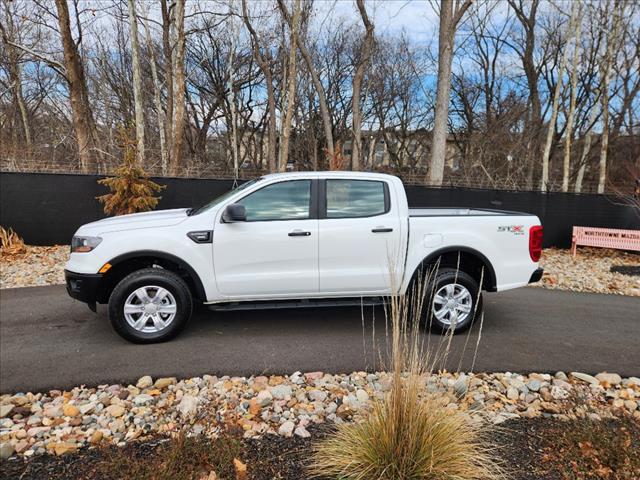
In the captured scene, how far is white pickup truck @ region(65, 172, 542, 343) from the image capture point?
3.77m

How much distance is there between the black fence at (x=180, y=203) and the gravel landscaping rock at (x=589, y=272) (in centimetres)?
85

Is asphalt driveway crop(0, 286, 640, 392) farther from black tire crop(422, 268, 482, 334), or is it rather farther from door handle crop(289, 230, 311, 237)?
door handle crop(289, 230, 311, 237)

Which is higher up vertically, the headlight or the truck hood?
the truck hood

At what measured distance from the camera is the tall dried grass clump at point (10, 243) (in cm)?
783

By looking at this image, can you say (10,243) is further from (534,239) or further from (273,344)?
(534,239)

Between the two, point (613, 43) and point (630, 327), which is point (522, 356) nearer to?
point (630, 327)

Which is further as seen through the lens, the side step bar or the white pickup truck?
the side step bar

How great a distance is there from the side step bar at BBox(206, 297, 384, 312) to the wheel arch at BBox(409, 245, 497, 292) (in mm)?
622

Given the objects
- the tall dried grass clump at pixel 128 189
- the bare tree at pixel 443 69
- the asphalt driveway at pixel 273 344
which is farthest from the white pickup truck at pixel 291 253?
the bare tree at pixel 443 69

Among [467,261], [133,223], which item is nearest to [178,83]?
[133,223]

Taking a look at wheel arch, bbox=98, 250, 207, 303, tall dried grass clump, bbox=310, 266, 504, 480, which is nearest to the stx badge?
tall dried grass clump, bbox=310, 266, 504, 480

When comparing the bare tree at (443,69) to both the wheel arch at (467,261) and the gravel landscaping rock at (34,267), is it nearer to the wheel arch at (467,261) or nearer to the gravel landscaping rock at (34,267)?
the wheel arch at (467,261)

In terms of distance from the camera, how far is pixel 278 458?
214 cm

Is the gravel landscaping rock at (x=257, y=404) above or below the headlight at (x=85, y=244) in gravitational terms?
below
